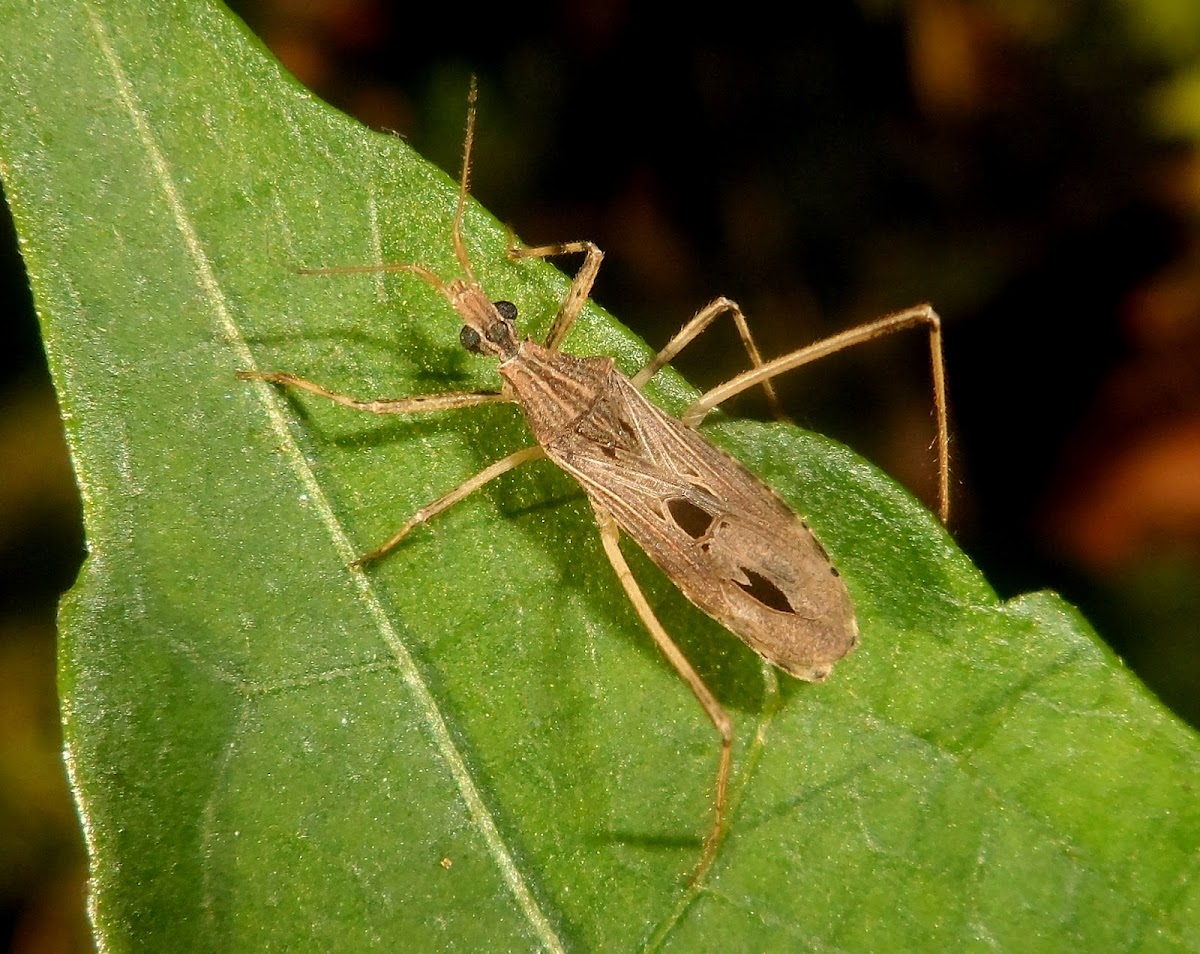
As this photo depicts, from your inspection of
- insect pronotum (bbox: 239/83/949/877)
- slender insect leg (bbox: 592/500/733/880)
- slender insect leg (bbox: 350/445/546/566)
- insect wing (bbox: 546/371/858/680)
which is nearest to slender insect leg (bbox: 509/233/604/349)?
insect pronotum (bbox: 239/83/949/877)

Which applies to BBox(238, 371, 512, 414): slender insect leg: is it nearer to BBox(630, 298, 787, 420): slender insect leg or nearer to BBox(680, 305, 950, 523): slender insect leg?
BBox(630, 298, 787, 420): slender insect leg

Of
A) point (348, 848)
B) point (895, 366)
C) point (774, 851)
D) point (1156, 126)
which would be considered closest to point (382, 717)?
point (348, 848)

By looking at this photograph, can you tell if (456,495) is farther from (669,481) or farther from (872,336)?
(872,336)

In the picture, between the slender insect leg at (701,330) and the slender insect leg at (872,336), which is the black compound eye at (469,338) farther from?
the slender insect leg at (872,336)

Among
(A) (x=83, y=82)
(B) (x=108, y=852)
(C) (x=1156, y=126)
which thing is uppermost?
(C) (x=1156, y=126)

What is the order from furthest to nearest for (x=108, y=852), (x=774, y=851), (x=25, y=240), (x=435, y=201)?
(x=435, y=201) → (x=774, y=851) → (x=25, y=240) → (x=108, y=852)

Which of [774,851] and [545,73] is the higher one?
[545,73]

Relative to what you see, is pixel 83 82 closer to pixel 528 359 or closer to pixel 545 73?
pixel 528 359
